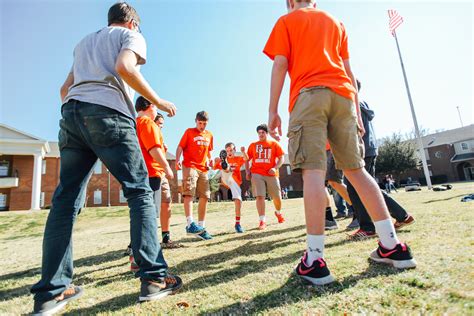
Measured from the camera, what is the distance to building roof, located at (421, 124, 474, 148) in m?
51.2

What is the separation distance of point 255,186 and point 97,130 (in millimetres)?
4532

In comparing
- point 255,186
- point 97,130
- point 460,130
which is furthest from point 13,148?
point 460,130

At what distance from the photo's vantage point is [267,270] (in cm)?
243

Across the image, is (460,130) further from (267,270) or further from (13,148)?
(13,148)

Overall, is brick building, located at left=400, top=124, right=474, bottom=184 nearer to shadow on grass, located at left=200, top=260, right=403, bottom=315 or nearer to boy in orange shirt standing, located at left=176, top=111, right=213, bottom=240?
boy in orange shirt standing, located at left=176, top=111, right=213, bottom=240

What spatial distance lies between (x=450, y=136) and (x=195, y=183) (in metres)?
66.0

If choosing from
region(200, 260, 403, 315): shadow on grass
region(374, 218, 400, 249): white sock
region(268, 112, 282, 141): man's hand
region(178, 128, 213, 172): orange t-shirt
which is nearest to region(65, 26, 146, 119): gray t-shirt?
region(268, 112, 282, 141): man's hand

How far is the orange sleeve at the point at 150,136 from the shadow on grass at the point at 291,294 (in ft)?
8.29

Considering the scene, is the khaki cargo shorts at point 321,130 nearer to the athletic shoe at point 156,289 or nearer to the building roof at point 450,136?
the athletic shoe at point 156,289

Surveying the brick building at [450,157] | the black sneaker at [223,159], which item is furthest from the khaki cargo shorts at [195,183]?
the brick building at [450,157]

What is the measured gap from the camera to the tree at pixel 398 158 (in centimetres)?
4434

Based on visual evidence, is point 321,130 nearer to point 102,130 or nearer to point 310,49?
point 310,49

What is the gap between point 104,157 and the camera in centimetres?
205

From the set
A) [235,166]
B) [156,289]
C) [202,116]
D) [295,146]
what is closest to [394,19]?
[235,166]
